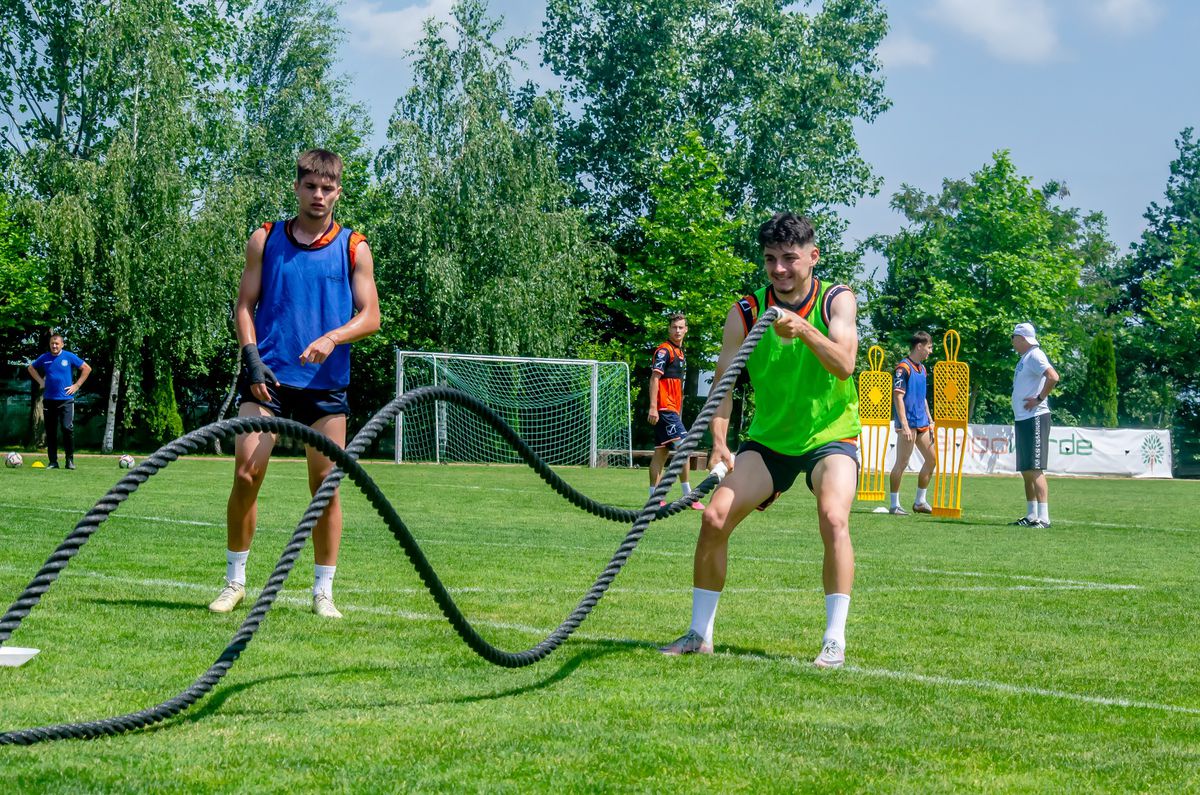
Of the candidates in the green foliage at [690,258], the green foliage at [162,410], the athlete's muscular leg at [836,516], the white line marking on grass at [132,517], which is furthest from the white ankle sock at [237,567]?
the green foliage at [690,258]

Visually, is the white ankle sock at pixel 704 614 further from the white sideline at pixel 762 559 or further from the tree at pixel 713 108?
the tree at pixel 713 108

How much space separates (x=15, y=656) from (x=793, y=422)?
298 centimetres

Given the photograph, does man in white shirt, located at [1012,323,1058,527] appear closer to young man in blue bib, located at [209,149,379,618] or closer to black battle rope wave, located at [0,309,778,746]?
black battle rope wave, located at [0,309,778,746]

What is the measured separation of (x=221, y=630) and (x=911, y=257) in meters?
62.6

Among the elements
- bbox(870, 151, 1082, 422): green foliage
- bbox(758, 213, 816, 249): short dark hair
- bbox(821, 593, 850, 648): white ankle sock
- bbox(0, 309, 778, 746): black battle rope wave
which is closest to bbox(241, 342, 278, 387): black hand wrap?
bbox(0, 309, 778, 746): black battle rope wave

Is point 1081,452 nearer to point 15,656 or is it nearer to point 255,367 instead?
point 255,367

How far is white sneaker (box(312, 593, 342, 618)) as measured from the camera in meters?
6.11

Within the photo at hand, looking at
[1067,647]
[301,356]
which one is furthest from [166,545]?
[1067,647]

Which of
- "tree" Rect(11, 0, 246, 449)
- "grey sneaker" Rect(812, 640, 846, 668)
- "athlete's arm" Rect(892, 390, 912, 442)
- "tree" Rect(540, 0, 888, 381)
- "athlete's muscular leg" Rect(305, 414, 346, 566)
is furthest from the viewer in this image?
"tree" Rect(540, 0, 888, 381)

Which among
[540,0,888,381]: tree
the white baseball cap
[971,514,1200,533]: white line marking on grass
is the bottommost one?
[971,514,1200,533]: white line marking on grass

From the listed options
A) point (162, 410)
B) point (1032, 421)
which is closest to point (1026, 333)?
point (1032, 421)

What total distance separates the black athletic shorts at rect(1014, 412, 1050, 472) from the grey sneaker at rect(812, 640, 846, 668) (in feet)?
32.1

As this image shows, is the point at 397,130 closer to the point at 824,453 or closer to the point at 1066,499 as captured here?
the point at 1066,499

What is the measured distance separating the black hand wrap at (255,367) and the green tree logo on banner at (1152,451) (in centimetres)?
3960
